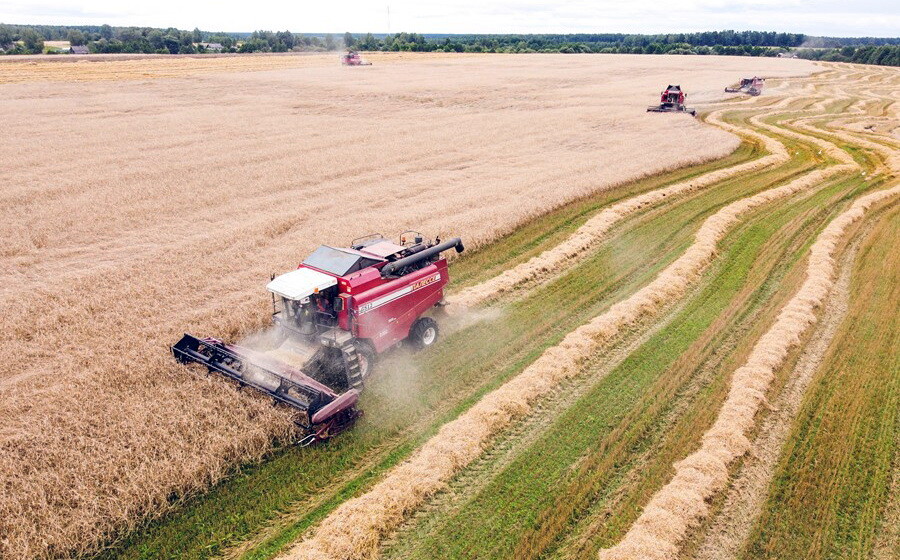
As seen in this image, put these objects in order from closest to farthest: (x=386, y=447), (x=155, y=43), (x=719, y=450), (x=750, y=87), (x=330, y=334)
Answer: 1. (x=719, y=450)
2. (x=386, y=447)
3. (x=330, y=334)
4. (x=750, y=87)
5. (x=155, y=43)

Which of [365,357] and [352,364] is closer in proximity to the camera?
[352,364]

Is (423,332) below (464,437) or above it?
above

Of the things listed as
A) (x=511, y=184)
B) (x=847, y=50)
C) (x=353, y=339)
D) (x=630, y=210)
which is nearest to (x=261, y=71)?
(x=511, y=184)

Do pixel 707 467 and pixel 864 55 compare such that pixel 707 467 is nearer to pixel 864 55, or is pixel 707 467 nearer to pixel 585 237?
pixel 585 237

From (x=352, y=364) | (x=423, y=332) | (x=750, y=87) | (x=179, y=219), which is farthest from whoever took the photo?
(x=750, y=87)

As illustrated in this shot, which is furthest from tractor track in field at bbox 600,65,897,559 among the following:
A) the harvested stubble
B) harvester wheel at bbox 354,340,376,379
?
the harvested stubble

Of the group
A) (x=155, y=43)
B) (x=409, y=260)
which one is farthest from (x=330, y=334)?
(x=155, y=43)
